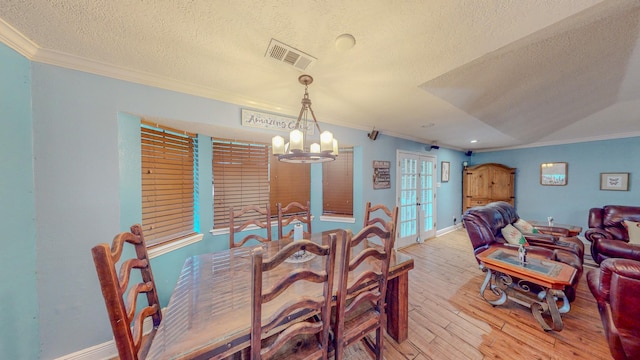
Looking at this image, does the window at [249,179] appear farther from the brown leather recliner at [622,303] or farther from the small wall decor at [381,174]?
the brown leather recliner at [622,303]

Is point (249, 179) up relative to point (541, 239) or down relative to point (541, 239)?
up

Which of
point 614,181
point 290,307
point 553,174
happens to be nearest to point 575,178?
point 553,174

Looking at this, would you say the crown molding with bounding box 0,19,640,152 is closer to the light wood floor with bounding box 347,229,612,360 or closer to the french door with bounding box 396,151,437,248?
the light wood floor with bounding box 347,229,612,360

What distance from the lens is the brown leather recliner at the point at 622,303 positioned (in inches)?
48.1

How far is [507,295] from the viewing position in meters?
2.16

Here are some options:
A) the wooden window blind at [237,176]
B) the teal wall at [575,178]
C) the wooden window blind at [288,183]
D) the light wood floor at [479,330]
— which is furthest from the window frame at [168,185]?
the teal wall at [575,178]

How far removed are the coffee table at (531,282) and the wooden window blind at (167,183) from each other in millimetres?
3462

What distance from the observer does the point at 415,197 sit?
4316mm

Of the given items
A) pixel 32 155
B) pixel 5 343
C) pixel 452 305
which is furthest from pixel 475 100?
pixel 5 343

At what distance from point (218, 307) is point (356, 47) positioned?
1.85 metres

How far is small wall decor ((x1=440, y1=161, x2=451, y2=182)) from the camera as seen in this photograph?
16.4 ft

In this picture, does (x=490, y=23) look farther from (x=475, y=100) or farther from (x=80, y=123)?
(x=80, y=123)

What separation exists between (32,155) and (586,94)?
560cm

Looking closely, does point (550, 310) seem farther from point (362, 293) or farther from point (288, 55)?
point (288, 55)
